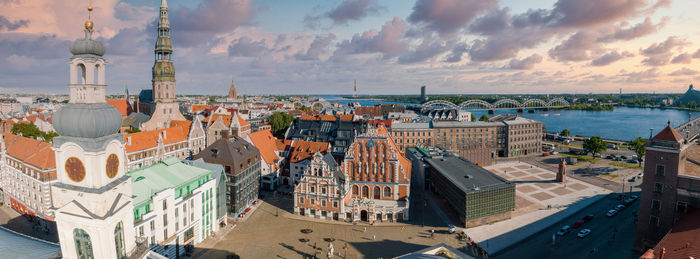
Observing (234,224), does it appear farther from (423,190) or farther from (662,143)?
(662,143)

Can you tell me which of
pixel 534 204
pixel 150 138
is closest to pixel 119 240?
pixel 150 138

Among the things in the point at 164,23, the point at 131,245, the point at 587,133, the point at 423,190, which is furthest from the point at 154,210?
Result: the point at 587,133

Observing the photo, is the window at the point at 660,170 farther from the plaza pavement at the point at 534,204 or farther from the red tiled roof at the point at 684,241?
the plaza pavement at the point at 534,204

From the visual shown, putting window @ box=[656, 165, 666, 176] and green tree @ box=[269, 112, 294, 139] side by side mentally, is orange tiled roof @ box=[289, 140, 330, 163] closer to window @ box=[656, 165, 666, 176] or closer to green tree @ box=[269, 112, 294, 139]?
green tree @ box=[269, 112, 294, 139]

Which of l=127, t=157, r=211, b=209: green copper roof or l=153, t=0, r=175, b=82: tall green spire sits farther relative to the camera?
l=153, t=0, r=175, b=82: tall green spire

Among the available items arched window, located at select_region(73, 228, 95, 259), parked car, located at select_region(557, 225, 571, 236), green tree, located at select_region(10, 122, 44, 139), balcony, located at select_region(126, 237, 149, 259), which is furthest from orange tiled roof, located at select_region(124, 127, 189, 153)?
parked car, located at select_region(557, 225, 571, 236)

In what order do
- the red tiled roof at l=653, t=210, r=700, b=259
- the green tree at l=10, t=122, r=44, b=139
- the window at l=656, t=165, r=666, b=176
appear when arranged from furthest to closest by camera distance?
the green tree at l=10, t=122, r=44, b=139
the window at l=656, t=165, r=666, b=176
the red tiled roof at l=653, t=210, r=700, b=259

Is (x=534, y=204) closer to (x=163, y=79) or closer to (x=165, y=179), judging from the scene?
(x=165, y=179)
